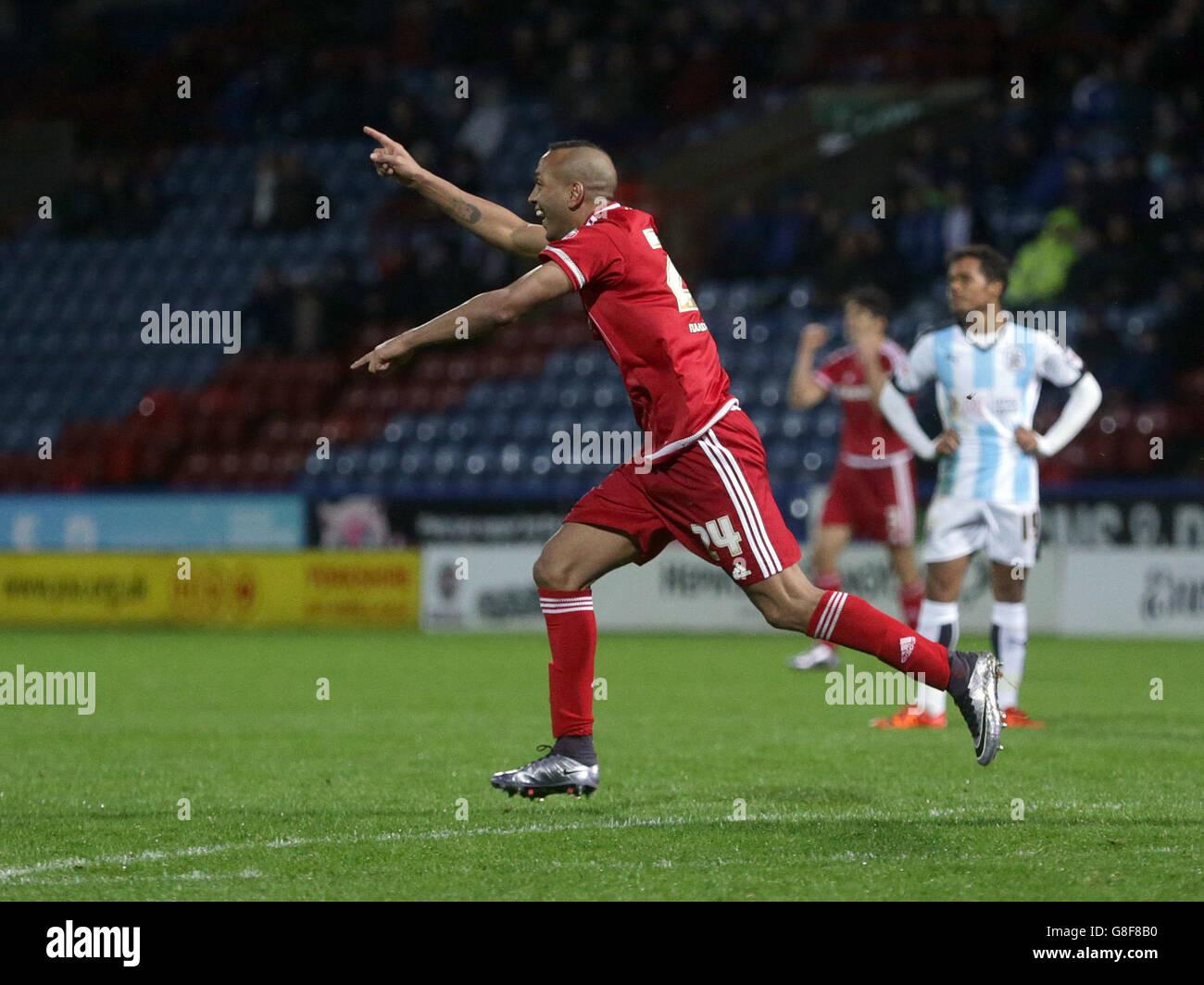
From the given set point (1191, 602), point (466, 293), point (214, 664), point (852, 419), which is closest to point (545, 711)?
point (852, 419)

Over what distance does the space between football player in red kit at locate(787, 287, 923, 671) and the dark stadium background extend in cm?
448

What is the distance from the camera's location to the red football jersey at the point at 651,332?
5.94m

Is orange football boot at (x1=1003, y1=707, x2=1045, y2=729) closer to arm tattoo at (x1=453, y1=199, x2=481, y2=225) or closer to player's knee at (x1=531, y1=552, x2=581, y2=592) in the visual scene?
player's knee at (x1=531, y1=552, x2=581, y2=592)

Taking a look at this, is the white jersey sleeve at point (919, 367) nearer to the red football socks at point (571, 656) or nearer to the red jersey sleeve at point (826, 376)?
the red jersey sleeve at point (826, 376)

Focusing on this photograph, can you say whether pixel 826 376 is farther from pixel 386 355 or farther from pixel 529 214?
pixel 529 214

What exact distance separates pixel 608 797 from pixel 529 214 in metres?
16.2

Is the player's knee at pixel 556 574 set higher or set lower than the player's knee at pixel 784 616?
higher

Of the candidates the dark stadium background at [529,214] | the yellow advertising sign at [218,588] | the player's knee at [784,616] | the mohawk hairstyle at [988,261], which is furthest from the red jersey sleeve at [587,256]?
the yellow advertising sign at [218,588]

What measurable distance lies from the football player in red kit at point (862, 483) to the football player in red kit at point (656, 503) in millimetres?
5319

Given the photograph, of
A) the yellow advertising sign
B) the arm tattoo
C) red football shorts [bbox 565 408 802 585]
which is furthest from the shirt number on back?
the yellow advertising sign

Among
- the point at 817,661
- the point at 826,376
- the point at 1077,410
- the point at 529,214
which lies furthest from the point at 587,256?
the point at 529,214

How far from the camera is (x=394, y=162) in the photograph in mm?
6418

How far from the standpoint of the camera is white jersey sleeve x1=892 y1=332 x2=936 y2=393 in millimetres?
8867

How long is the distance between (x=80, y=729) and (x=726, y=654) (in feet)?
20.4
